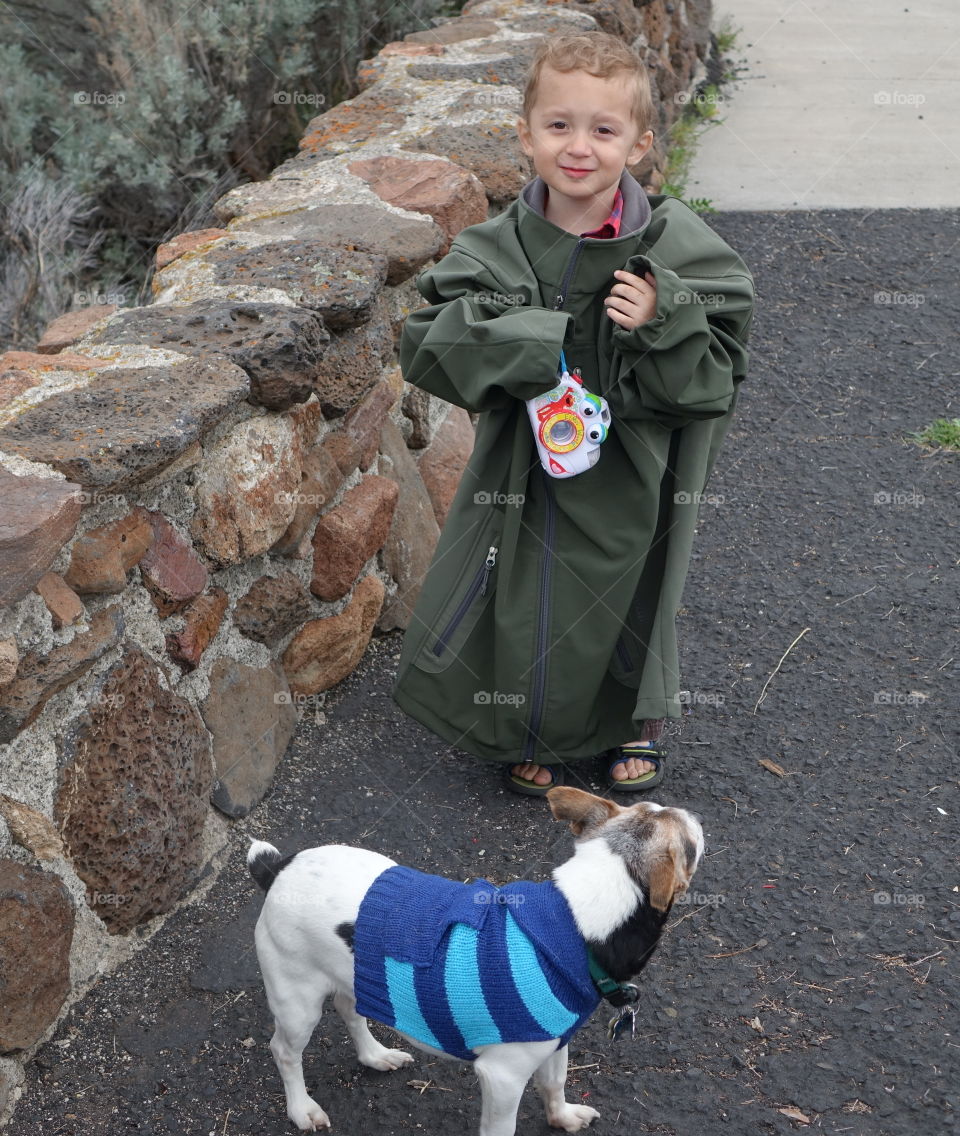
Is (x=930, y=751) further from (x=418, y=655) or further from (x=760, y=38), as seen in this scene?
(x=760, y=38)

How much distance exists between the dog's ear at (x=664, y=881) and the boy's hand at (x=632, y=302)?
1159mm

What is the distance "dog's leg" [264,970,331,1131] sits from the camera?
7.14ft

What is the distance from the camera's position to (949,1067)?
2357 millimetres

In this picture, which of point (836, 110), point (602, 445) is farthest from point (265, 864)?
point (836, 110)

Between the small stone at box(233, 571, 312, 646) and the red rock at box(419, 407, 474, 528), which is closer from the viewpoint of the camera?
the small stone at box(233, 571, 312, 646)

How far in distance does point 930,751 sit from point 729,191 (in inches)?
165

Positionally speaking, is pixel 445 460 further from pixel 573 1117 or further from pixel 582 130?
pixel 573 1117

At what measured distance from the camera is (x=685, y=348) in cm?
259

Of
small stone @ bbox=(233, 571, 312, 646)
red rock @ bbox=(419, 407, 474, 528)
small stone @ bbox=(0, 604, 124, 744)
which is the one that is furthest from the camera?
red rock @ bbox=(419, 407, 474, 528)

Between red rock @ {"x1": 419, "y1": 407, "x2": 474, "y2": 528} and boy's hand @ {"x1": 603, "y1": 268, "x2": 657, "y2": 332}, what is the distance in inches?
56.3

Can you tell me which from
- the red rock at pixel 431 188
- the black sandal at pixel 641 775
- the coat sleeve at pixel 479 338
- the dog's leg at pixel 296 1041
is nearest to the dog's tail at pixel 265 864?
the dog's leg at pixel 296 1041

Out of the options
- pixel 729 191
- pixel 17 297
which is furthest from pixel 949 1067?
pixel 729 191

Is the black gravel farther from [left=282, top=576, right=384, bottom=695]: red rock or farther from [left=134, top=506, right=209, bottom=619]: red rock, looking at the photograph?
[left=134, top=506, right=209, bottom=619]: red rock

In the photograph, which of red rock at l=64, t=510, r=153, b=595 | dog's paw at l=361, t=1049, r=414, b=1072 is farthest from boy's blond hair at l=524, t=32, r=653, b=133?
A: dog's paw at l=361, t=1049, r=414, b=1072
